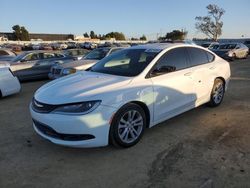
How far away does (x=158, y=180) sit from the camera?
3.72m

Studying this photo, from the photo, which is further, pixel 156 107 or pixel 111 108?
pixel 156 107

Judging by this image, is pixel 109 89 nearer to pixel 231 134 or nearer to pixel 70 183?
pixel 70 183

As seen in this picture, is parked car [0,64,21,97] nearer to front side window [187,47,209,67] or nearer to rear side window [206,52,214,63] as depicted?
front side window [187,47,209,67]

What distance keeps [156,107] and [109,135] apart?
1035mm

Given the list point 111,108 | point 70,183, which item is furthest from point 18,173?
point 111,108

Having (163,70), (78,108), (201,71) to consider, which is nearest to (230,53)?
(201,71)

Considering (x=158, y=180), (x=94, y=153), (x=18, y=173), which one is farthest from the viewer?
(x=94, y=153)

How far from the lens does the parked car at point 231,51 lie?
2173 centimetres

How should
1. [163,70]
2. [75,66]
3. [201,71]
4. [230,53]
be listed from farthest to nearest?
[230,53], [75,66], [201,71], [163,70]

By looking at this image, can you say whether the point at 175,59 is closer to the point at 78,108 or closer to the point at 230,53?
the point at 78,108

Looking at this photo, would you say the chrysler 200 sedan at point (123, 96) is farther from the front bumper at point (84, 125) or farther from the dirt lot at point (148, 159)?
the dirt lot at point (148, 159)

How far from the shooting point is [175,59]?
5754mm

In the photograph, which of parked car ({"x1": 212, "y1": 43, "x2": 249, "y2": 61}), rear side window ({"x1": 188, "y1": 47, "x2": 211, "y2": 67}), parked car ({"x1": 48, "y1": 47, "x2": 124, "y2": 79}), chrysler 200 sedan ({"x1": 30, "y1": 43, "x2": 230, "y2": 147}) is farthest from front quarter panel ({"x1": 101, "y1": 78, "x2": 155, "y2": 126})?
parked car ({"x1": 212, "y1": 43, "x2": 249, "y2": 61})

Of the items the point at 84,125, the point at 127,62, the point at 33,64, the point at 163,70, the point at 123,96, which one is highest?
the point at 127,62
